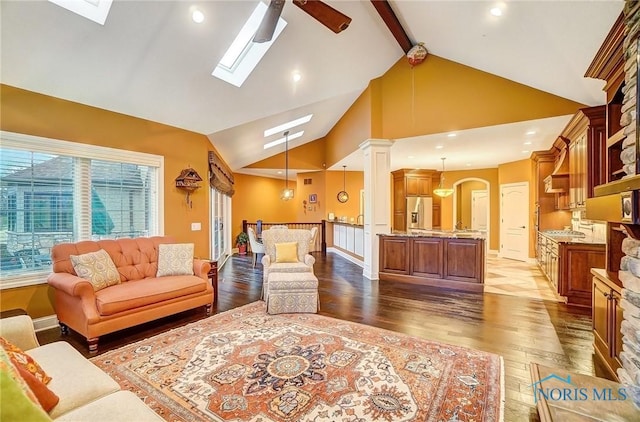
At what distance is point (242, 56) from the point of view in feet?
13.3

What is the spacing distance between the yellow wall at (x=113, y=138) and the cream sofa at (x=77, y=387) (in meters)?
1.81

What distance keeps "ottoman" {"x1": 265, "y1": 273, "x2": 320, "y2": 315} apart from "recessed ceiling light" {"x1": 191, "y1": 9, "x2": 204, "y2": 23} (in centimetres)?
310

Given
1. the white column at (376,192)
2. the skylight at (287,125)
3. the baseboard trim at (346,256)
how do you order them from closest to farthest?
the white column at (376,192)
the skylight at (287,125)
the baseboard trim at (346,256)

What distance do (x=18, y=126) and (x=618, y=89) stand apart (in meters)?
6.13

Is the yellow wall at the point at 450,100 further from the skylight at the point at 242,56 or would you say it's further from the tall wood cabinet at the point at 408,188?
the tall wood cabinet at the point at 408,188

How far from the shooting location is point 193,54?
3477 millimetres

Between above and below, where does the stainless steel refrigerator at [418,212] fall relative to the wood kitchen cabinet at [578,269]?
above

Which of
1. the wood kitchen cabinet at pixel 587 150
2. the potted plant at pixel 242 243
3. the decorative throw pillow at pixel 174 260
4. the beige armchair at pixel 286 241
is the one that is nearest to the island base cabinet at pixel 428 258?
the beige armchair at pixel 286 241

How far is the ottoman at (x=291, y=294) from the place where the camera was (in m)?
3.71

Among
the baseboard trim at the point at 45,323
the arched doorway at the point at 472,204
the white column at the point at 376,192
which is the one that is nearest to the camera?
the baseboard trim at the point at 45,323

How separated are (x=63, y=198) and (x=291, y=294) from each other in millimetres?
3041

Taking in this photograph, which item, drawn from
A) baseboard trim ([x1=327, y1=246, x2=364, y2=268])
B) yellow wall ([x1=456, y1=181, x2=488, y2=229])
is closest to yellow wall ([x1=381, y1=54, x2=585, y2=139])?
baseboard trim ([x1=327, y1=246, x2=364, y2=268])

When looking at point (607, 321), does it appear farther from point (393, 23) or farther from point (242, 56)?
point (242, 56)

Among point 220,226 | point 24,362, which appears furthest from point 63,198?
point 220,226
